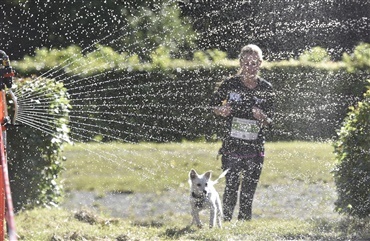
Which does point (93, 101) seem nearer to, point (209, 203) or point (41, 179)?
point (41, 179)

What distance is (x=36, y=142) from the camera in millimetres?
9773

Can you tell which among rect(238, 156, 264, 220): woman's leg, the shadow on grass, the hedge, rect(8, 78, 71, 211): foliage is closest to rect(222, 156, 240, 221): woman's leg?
rect(238, 156, 264, 220): woman's leg

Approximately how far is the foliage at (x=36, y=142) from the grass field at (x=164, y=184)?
0.23 m

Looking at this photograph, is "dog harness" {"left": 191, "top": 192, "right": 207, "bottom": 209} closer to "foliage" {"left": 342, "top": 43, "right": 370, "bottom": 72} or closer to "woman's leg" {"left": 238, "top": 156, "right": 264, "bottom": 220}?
"woman's leg" {"left": 238, "top": 156, "right": 264, "bottom": 220}

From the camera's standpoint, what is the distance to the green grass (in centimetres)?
1371

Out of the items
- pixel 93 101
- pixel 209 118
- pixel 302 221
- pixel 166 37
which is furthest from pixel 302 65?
pixel 302 221

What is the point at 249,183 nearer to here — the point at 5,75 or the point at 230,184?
the point at 230,184

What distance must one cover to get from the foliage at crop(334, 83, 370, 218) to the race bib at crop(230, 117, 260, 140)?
3.24ft

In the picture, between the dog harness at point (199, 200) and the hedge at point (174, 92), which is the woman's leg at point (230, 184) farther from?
the hedge at point (174, 92)

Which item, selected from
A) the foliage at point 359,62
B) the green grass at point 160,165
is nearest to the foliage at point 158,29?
the foliage at point 359,62

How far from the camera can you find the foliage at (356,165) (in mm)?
9289

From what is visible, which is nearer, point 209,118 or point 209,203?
point 209,203

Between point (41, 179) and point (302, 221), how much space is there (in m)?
2.68

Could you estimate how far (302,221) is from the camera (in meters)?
10.0
